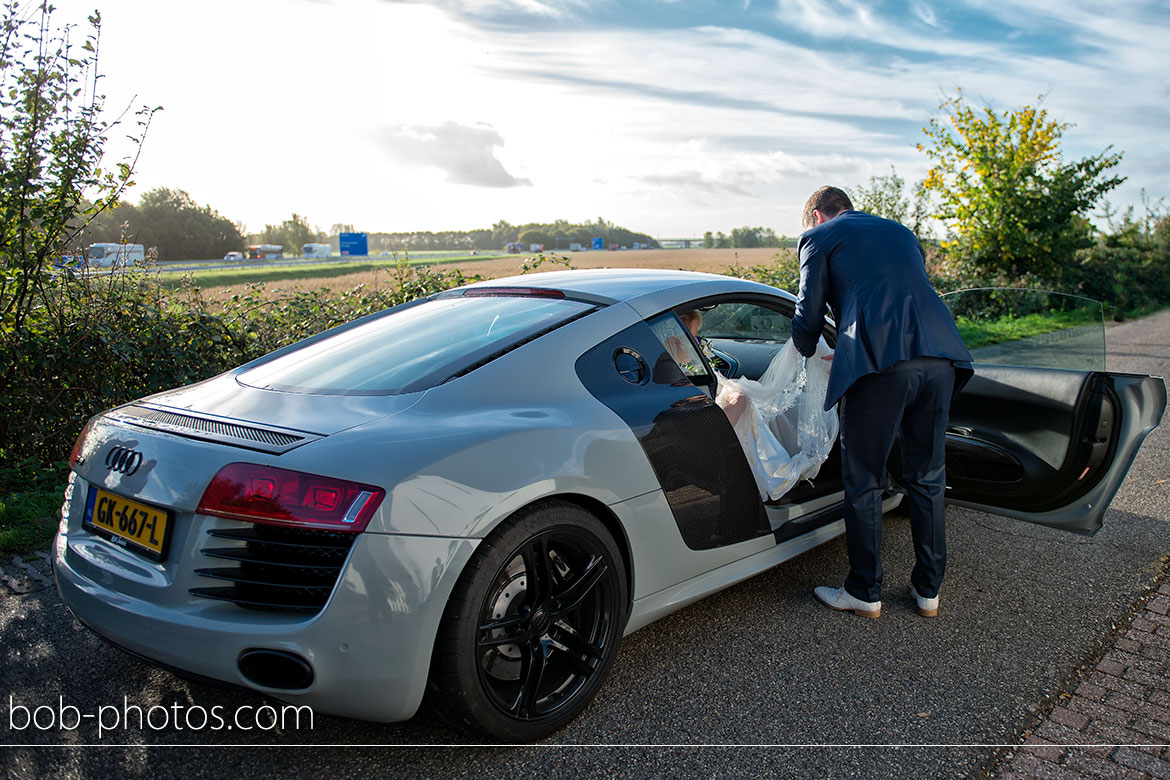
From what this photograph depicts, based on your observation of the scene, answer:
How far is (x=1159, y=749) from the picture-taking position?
8.16 ft

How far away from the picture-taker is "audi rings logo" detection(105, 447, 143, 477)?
2.32 metres

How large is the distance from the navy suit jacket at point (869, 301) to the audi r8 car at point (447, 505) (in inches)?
14.0

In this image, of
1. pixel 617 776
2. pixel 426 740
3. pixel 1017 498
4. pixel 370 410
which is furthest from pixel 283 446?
pixel 1017 498

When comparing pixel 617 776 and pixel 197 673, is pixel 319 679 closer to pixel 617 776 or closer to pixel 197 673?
pixel 197 673

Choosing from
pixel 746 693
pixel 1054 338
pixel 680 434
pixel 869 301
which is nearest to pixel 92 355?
pixel 680 434

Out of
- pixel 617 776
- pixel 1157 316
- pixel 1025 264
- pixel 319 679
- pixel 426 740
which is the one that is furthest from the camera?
pixel 1157 316

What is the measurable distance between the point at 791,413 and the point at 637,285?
42.0 inches

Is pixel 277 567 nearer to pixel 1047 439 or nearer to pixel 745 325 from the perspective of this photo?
pixel 745 325

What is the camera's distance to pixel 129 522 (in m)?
2.29

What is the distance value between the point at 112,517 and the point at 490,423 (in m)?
1.15

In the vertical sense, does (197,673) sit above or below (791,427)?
below

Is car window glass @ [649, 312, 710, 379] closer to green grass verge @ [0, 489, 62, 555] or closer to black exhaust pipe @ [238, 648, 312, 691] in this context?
black exhaust pipe @ [238, 648, 312, 691]

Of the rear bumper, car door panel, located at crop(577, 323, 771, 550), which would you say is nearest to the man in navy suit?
car door panel, located at crop(577, 323, 771, 550)

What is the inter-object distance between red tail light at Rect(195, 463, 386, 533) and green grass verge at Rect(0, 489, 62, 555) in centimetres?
257
